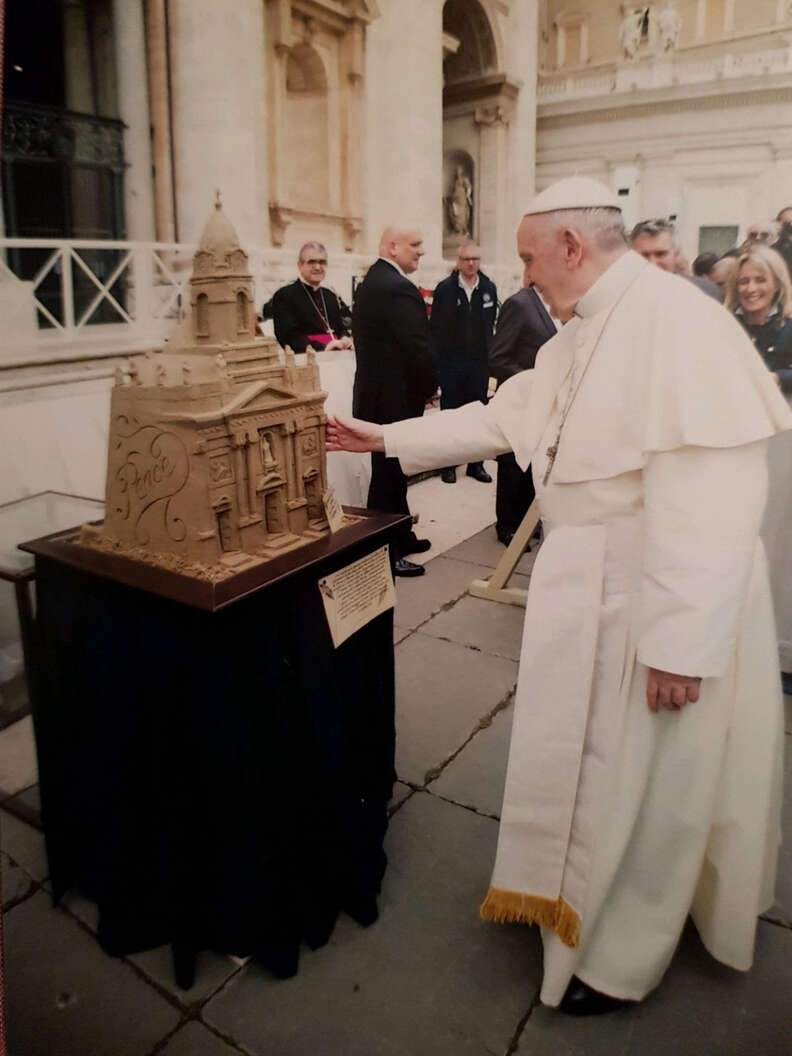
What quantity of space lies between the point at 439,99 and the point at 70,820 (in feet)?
36.1

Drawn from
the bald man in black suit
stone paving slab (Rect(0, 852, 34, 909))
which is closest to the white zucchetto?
stone paving slab (Rect(0, 852, 34, 909))

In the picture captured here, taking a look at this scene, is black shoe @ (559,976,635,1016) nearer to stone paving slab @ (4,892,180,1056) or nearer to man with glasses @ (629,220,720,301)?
stone paving slab @ (4,892,180,1056)

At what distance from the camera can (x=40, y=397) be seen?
3.15 metres

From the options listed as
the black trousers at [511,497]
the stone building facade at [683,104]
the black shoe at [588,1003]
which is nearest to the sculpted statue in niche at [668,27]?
the stone building facade at [683,104]

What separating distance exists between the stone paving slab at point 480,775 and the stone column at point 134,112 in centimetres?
657

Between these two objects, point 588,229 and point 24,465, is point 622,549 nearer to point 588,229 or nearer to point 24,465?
point 588,229

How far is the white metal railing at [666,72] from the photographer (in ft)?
21.2

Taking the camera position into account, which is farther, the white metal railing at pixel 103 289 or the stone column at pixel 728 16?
the stone column at pixel 728 16

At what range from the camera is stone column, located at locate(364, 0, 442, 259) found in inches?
402

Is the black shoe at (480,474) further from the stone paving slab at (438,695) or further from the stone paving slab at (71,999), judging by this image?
the stone paving slab at (71,999)

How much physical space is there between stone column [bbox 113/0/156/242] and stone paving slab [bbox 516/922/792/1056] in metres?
7.65

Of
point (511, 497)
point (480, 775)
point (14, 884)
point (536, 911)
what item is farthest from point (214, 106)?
point (536, 911)

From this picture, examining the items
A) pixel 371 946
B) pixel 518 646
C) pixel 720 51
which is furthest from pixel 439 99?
pixel 371 946

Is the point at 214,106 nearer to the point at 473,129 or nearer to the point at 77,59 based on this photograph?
the point at 77,59
